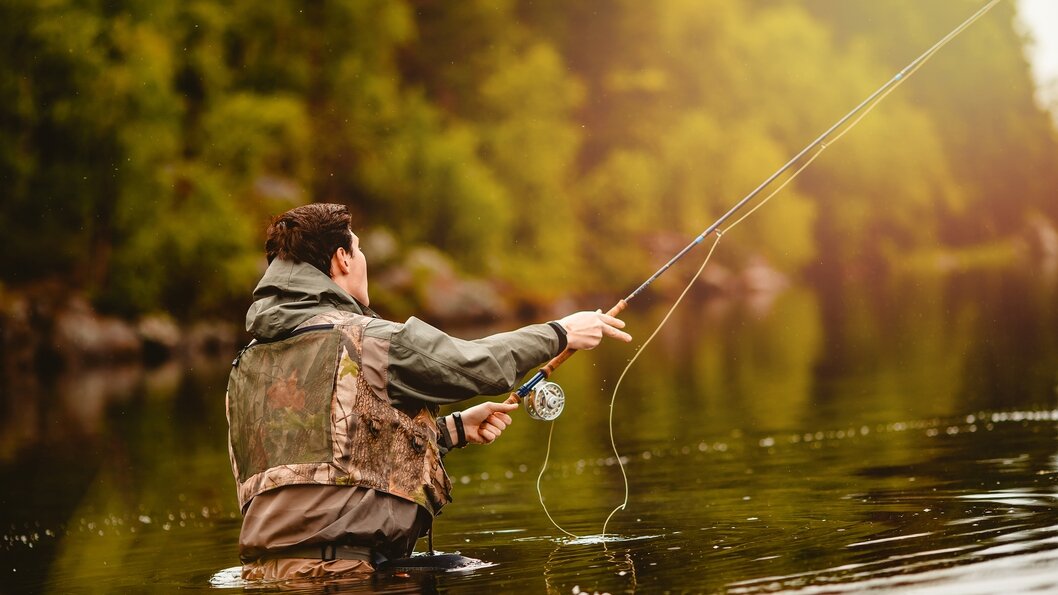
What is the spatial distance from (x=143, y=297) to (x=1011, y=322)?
53.1ft

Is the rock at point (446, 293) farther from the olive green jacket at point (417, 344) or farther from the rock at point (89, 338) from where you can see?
the olive green jacket at point (417, 344)

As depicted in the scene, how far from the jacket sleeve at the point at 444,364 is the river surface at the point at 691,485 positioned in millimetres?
619

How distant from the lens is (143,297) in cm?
2709

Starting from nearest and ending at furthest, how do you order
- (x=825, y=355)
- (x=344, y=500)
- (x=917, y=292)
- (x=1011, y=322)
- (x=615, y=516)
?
(x=344, y=500) < (x=615, y=516) < (x=825, y=355) < (x=1011, y=322) < (x=917, y=292)

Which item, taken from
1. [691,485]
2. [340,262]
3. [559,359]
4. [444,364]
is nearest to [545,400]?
[559,359]

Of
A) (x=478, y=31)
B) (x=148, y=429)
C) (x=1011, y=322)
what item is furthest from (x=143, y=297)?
(x=478, y=31)

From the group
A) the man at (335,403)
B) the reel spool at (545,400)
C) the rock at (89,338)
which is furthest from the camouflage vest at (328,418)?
the rock at (89,338)

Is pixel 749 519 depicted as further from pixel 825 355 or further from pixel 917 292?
pixel 917 292

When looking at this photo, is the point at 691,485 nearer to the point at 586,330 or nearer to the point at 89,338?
the point at 586,330

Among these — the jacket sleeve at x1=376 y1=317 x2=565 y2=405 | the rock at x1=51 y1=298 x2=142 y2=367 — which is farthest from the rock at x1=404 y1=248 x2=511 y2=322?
the jacket sleeve at x1=376 y1=317 x2=565 y2=405

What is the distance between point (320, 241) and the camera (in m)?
4.44

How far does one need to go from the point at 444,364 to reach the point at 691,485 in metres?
3.06

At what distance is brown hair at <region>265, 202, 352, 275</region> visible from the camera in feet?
14.6

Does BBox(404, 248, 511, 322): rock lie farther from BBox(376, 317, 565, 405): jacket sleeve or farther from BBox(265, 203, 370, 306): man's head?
BBox(376, 317, 565, 405): jacket sleeve
